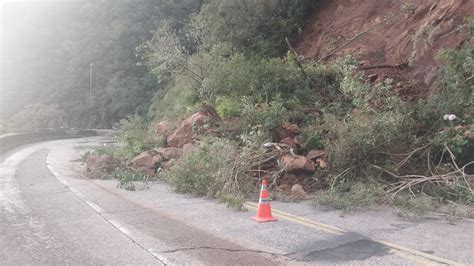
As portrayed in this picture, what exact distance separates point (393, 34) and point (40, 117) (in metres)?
43.6

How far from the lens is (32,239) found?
6.68 m

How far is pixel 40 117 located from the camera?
5028cm

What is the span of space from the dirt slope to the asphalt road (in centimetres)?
652

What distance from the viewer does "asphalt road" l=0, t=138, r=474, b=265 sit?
5699 millimetres

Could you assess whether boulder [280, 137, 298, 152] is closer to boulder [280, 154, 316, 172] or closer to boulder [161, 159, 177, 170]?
boulder [280, 154, 316, 172]

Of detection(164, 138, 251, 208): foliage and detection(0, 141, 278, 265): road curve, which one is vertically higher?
detection(164, 138, 251, 208): foliage

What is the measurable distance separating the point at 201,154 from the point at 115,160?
4053mm

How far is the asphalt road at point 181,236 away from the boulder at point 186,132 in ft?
14.0

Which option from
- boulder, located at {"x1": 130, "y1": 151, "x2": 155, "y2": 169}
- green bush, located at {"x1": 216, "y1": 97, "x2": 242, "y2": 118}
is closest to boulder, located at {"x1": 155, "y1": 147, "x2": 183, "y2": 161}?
boulder, located at {"x1": 130, "y1": 151, "x2": 155, "y2": 169}

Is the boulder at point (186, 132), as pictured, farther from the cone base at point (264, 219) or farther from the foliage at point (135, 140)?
the cone base at point (264, 219)

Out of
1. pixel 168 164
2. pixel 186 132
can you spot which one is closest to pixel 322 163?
pixel 168 164

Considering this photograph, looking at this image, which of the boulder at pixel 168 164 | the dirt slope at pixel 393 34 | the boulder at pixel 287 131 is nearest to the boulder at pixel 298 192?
the boulder at pixel 287 131

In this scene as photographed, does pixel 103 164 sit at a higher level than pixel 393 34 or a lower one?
lower

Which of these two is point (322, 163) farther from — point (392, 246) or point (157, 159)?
point (157, 159)
